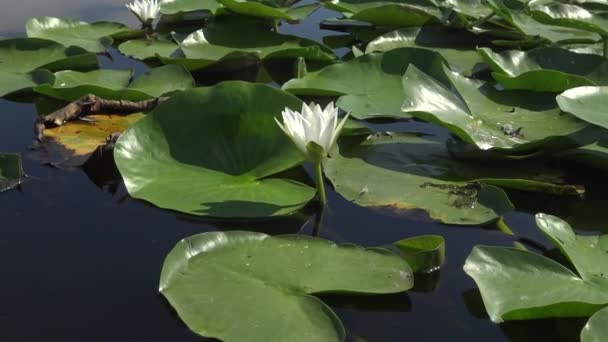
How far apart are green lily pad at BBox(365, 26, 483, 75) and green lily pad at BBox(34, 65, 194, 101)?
2.28 ft

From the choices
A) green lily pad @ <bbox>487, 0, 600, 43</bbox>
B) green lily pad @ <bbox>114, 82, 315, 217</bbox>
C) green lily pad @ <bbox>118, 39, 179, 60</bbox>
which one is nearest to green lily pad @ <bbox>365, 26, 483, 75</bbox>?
green lily pad @ <bbox>487, 0, 600, 43</bbox>

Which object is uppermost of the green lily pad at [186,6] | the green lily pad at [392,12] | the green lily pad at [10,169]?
the green lily pad at [10,169]

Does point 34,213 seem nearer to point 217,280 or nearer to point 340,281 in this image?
point 217,280

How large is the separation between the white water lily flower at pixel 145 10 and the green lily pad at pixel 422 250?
1798 millimetres

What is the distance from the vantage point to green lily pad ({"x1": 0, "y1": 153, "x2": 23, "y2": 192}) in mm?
1688

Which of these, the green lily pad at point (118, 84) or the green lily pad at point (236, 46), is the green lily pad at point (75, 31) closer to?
the green lily pad at point (236, 46)

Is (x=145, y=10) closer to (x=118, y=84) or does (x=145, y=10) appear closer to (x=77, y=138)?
(x=118, y=84)

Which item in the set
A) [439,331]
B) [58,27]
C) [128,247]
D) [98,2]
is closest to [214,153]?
[128,247]

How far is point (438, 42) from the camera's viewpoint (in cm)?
278

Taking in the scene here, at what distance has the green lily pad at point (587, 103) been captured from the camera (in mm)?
1636

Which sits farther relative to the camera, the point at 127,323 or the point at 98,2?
the point at 98,2

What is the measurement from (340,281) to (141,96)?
1035mm

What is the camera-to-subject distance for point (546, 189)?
5.49 feet

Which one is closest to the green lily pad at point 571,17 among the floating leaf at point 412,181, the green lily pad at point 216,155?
the floating leaf at point 412,181
